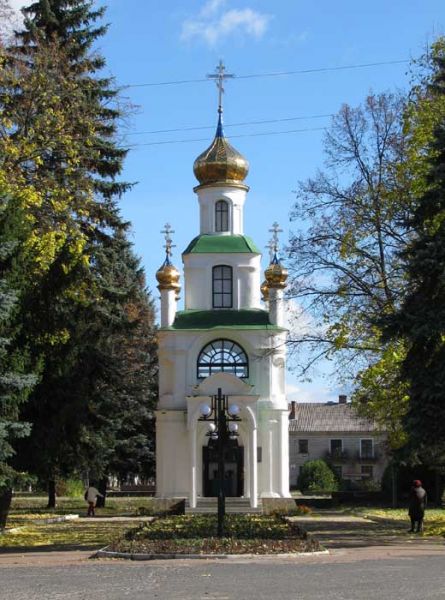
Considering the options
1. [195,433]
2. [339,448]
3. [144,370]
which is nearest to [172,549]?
[195,433]

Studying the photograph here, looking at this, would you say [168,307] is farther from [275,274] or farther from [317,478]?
[317,478]

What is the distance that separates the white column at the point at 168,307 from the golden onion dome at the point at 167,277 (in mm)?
209

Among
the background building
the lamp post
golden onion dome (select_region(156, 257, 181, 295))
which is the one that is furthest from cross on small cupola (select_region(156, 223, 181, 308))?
the background building

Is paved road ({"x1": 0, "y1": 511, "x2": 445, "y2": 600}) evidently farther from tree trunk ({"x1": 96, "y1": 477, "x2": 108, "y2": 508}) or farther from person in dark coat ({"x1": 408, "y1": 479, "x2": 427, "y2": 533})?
tree trunk ({"x1": 96, "y1": 477, "x2": 108, "y2": 508})

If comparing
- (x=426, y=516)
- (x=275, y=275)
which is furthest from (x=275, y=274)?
(x=426, y=516)

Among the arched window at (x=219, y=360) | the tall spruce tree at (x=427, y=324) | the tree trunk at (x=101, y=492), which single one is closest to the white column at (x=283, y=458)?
the arched window at (x=219, y=360)

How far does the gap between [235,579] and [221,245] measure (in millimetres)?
29189

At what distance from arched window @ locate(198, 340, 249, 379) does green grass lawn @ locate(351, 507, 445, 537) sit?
23.8ft

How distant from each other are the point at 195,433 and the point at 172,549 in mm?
20683

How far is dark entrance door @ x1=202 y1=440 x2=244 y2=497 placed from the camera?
39.6 m

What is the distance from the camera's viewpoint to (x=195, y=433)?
38719 millimetres

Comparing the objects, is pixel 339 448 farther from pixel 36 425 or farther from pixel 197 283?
pixel 36 425

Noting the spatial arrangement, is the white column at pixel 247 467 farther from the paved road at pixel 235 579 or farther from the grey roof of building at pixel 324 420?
the grey roof of building at pixel 324 420

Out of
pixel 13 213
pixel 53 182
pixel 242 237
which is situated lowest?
pixel 13 213
